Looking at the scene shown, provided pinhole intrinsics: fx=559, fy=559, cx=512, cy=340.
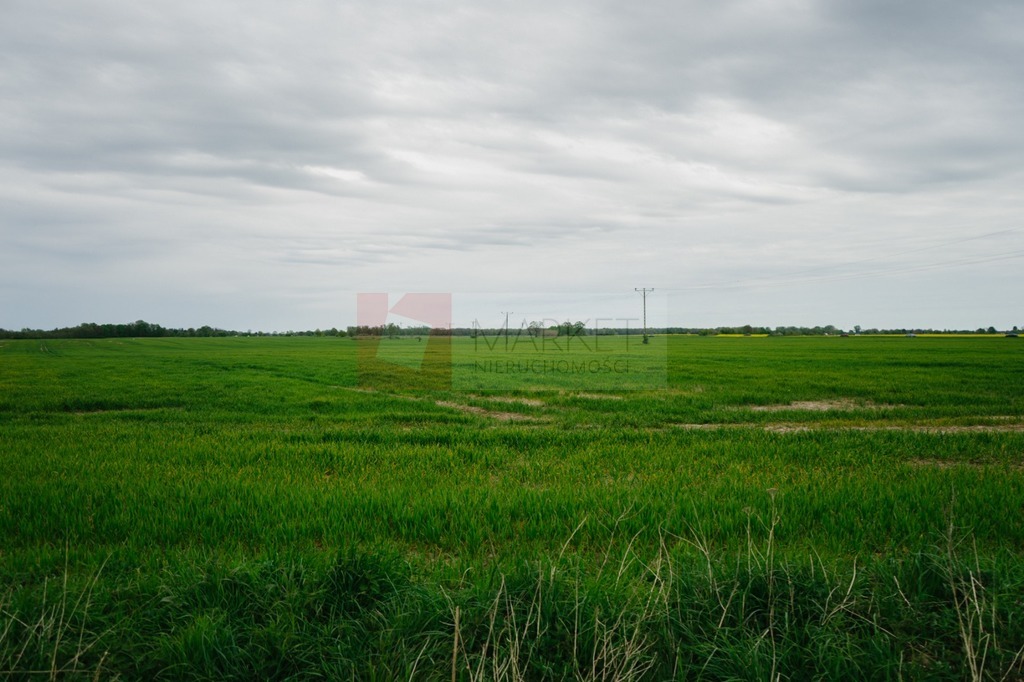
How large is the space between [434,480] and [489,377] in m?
19.5

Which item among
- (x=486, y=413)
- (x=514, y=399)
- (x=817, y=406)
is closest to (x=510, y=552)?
(x=486, y=413)

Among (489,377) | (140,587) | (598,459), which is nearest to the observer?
(140,587)

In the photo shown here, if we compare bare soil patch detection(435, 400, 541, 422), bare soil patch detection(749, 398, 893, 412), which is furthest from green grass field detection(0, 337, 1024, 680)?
bare soil patch detection(749, 398, 893, 412)

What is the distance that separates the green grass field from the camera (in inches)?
132

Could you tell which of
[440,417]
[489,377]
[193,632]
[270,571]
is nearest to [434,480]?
[270,571]

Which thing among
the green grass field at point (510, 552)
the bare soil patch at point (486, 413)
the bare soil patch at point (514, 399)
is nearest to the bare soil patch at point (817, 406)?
the green grass field at point (510, 552)

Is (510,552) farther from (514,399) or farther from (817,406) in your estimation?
(817,406)

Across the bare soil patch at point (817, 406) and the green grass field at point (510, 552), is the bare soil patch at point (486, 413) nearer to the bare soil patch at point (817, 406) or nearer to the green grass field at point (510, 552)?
the green grass field at point (510, 552)

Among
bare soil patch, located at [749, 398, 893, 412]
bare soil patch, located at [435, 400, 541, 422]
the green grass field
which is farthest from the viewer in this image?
bare soil patch, located at [749, 398, 893, 412]

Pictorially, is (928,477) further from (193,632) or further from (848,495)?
(193,632)

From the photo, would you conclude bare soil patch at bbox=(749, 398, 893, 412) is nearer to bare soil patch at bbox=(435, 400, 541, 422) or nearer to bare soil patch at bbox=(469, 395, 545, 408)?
bare soil patch at bbox=(469, 395, 545, 408)

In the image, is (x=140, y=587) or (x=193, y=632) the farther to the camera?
(x=140, y=587)

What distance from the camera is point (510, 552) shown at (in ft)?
16.7

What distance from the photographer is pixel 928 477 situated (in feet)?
25.8
